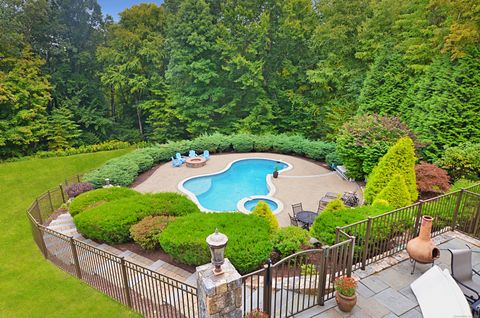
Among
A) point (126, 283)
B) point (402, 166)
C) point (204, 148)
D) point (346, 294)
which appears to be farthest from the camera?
point (204, 148)

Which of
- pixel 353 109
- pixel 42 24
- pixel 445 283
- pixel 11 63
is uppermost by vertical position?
pixel 42 24

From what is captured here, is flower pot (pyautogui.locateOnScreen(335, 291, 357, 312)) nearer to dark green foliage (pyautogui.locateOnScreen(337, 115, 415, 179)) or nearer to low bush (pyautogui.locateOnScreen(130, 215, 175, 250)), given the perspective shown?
low bush (pyautogui.locateOnScreen(130, 215, 175, 250))

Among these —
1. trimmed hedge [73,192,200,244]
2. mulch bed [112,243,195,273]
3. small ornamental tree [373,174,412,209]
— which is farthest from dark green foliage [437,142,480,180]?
mulch bed [112,243,195,273]

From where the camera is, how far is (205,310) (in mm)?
4082

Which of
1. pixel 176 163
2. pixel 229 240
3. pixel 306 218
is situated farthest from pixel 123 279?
pixel 176 163

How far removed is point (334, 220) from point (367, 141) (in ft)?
24.5

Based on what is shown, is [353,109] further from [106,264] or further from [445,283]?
[106,264]

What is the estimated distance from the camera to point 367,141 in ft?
42.8

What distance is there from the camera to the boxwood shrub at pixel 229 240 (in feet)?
20.2

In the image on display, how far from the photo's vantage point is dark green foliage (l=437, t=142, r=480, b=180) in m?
A: 10.9

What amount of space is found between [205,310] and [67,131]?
79.3 ft

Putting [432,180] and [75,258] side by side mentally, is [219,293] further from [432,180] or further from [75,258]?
[432,180]

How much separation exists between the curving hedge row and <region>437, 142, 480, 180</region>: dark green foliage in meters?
5.94

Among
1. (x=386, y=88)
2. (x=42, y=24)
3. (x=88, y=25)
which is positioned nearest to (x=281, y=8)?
(x=386, y=88)
